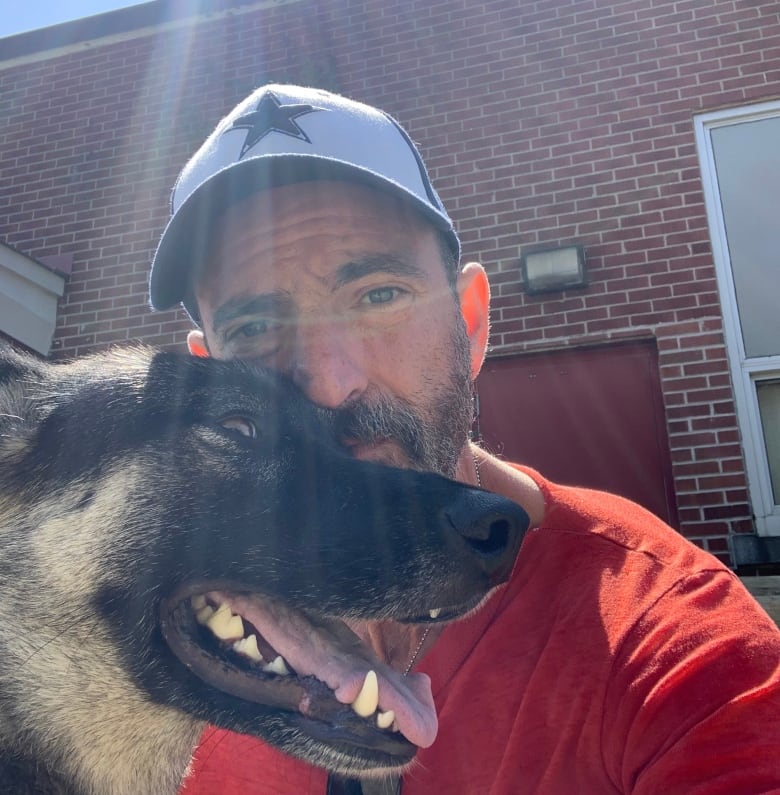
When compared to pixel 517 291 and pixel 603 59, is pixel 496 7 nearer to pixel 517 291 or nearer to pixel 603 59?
pixel 603 59

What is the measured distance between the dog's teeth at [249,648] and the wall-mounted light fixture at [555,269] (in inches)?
162

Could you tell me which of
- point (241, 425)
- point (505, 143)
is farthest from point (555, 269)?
point (241, 425)

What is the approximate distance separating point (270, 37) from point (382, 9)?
103cm

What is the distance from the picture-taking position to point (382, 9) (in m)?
6.42

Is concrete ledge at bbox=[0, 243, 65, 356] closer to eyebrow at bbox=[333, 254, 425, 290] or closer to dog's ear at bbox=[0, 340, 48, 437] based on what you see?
dog's ear at bbox=[0, 340, 48, 437]

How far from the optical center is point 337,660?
1682 mm

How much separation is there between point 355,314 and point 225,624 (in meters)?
0.88

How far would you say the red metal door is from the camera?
5.06 metres

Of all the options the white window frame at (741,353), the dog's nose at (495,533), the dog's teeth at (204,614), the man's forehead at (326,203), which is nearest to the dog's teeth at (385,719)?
the dog's nose at (495,533)

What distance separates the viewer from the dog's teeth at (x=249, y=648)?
67.3 inches

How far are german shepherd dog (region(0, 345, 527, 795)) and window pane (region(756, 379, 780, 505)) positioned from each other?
12.9 ft

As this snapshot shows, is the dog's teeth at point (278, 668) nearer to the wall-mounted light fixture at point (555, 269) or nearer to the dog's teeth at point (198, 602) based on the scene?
the dog's teeth at point (198, 602)

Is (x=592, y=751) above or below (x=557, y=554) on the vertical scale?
below

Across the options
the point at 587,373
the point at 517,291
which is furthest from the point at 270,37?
the point at 587,373
